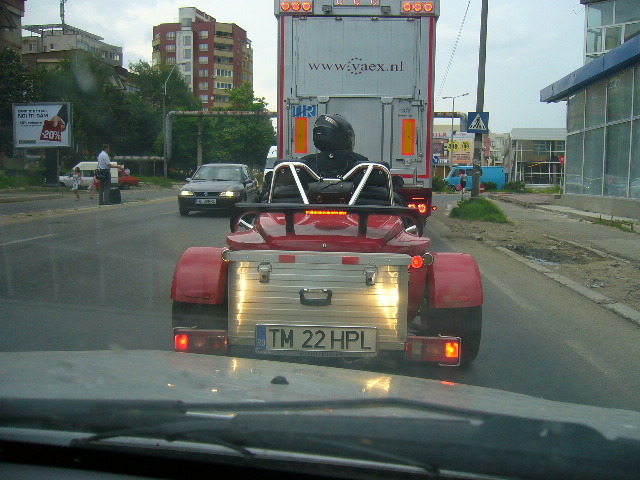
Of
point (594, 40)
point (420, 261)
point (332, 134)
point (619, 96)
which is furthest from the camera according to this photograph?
point (594, 40)

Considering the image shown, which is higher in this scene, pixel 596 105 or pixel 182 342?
pixel 596 105

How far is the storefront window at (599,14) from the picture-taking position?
91.8 feet

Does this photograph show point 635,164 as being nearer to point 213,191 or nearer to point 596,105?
point 596,105

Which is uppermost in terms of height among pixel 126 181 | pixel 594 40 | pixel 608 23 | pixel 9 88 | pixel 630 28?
pixel 608 23

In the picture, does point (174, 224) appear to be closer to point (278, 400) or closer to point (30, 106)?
point (278, 400)

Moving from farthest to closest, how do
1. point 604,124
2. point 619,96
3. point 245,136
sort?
1. point 245,136
2. point 604,124
3. point 619,96

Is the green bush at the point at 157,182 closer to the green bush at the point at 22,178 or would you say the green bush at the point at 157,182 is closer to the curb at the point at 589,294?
the green bush at the point at 22,178

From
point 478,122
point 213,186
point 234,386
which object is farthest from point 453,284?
point 213,186

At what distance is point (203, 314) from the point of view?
14.0ft

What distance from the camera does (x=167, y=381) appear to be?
2479 mm

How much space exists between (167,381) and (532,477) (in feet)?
4.40

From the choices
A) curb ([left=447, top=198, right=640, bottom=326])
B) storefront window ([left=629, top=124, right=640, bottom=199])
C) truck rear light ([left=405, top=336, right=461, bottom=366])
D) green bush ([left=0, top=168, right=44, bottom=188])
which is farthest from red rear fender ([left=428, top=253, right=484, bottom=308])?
green bush ([left=0, top=168, right=44, bottom=188])

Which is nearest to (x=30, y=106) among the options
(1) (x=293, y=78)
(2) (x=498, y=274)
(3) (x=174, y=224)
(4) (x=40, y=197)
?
(4) (x=40, y=197)

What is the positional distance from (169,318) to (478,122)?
13806mm
